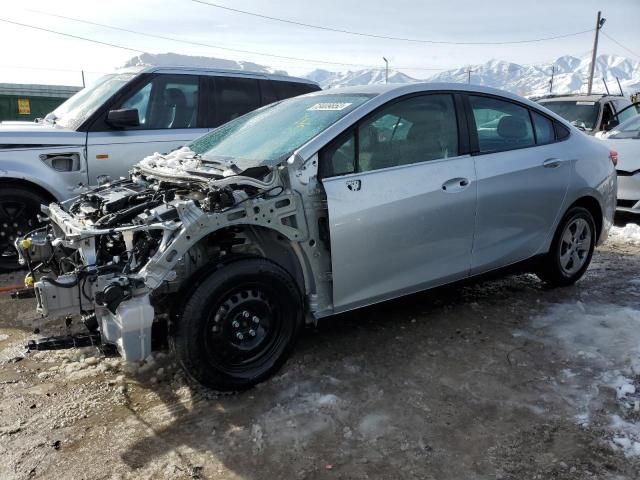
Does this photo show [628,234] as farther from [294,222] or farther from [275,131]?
[294,222]

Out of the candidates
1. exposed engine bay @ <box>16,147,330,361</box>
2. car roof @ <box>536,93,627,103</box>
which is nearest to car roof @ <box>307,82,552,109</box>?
exposed engine bay @ <box>16,147,330,361</box>

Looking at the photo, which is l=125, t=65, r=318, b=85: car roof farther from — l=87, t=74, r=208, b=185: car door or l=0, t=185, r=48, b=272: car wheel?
l=0, t=185, r=48, b=272: car wheel

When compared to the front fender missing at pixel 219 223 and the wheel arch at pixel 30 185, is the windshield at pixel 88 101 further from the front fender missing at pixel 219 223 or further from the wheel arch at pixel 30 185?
the front fender missing at pixel 219 223

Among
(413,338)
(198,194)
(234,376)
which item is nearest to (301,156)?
(198,194)

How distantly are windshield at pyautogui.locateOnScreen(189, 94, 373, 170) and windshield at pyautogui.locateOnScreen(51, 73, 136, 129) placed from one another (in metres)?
1.90

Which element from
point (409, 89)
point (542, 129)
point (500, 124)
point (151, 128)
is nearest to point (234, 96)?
point (151, 128)

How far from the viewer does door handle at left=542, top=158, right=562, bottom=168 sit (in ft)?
14.7

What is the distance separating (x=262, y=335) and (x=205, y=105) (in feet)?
12.4

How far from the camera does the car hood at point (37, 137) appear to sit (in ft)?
17.1

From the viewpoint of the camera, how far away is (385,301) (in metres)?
3.79

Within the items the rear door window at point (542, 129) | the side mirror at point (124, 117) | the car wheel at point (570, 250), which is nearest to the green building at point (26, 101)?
the side mirror at point (124, 117)

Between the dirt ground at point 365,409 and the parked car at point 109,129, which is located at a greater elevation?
the parked car at point 109,129

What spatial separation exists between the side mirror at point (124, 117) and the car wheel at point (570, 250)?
13.4ft

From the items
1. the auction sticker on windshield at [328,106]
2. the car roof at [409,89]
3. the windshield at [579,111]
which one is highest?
the windshield at [579,111]
